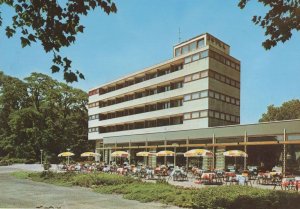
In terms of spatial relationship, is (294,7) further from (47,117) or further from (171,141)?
(47,117)

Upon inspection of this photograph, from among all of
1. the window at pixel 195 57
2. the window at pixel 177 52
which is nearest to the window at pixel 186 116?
the window at pixel 195 57

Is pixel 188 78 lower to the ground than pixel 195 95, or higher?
higher

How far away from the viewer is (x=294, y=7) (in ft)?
37.3

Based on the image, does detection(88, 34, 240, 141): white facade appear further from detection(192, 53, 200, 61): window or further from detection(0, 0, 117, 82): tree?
detection(0, 0, 117, 82): tree

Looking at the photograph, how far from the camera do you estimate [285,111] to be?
7281cm

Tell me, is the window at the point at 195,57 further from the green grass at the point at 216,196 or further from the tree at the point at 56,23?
the tree at the point at 56,23

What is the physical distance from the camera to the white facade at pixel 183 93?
5150 centimetres

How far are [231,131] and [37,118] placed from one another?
47.1 m

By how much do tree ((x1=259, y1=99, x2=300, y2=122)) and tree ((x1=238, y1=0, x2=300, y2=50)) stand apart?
62.4 meters

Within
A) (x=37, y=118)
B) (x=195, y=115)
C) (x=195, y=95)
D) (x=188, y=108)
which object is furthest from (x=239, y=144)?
(x=37, y=118)

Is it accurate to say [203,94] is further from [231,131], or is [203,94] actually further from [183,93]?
[231,131]

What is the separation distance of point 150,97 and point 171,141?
11403mm

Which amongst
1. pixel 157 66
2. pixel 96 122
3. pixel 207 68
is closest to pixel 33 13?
pixel 207 68

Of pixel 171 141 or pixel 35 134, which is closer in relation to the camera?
pixel 171 141
